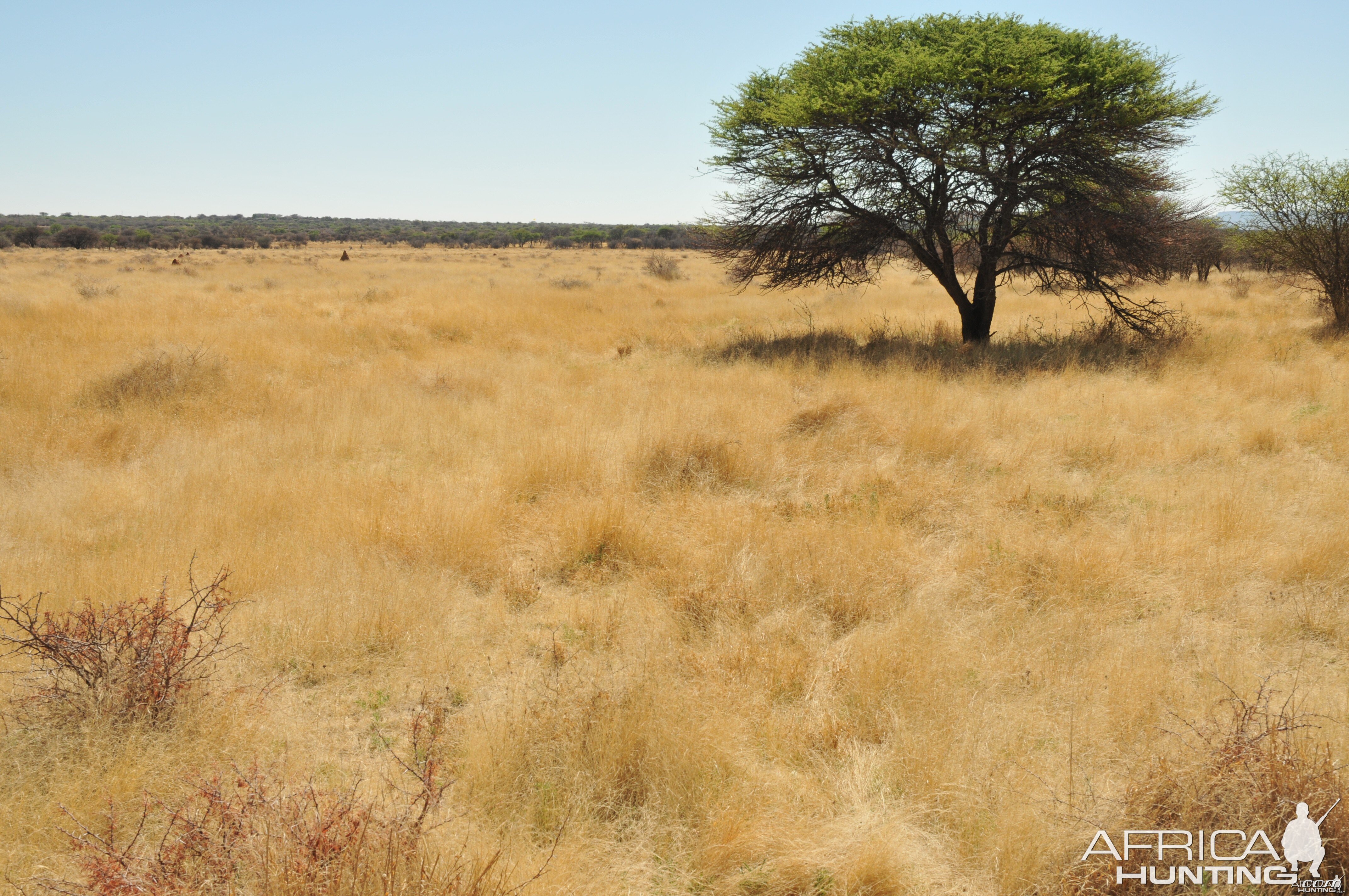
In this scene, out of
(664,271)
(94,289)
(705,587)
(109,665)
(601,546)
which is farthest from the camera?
(664,271)

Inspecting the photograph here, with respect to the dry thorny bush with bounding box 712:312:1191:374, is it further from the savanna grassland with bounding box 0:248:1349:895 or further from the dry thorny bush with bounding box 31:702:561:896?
the dry thorny bush with bounding box 31:702:561:896

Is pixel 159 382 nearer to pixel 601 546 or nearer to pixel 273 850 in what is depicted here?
pixel 601 546

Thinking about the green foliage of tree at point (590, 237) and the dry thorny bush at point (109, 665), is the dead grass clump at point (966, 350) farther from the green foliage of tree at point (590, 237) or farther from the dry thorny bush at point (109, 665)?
the green foliage of tree at point (590, 237)

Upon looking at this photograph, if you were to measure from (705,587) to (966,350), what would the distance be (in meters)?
10.9

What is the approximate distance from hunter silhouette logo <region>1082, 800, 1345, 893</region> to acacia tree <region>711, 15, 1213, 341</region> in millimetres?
12606

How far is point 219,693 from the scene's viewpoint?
12.7 ft

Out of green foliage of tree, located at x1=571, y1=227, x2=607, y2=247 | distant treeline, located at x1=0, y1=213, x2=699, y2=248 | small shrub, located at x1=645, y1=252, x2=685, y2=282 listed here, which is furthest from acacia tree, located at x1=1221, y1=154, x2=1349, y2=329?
green foliage of tree, located at x1=571, y1=227, x2=607, y2=247

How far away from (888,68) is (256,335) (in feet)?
41.7

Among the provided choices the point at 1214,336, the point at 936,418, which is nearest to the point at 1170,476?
the point at 936,418

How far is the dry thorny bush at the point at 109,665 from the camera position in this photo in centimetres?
354

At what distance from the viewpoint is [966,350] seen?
1423 cm

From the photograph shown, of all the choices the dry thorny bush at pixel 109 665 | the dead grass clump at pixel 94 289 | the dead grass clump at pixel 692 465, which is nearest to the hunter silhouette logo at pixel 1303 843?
the dry thorny bush at pixel 109 665

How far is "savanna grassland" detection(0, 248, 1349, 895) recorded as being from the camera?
3.13 metres

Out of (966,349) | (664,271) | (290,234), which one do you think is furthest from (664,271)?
(290,234)
